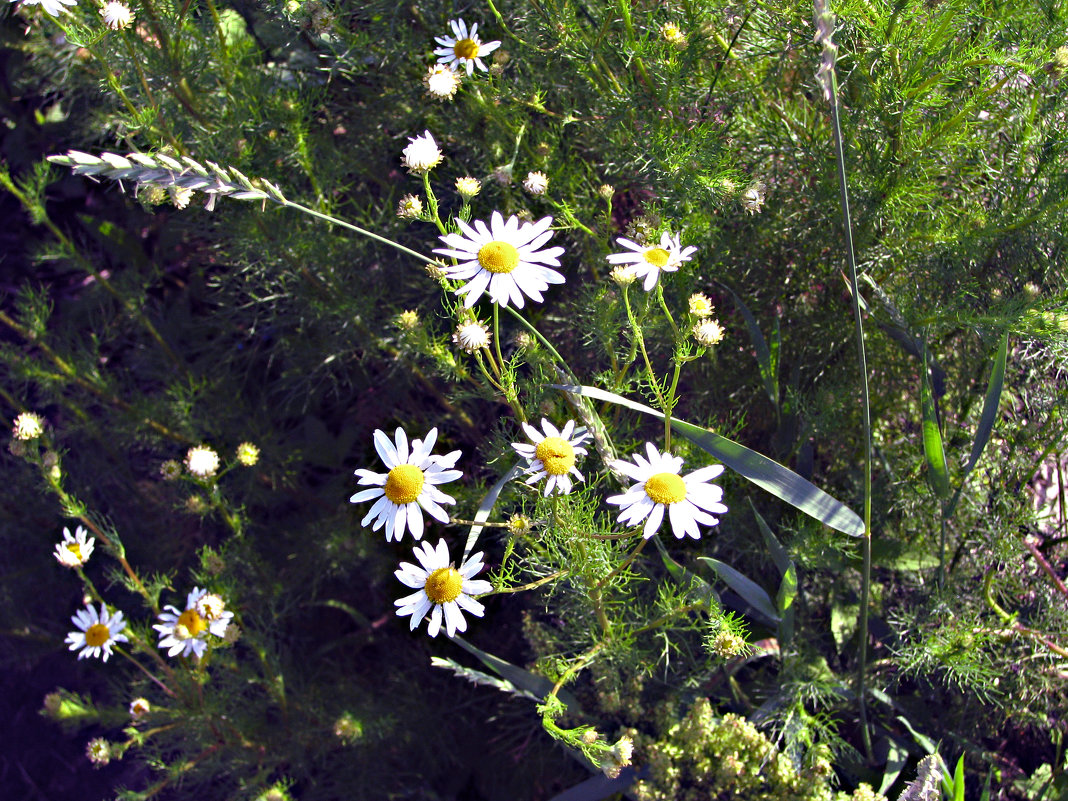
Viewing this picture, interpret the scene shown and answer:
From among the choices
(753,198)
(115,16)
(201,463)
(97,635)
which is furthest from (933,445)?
(97,635)

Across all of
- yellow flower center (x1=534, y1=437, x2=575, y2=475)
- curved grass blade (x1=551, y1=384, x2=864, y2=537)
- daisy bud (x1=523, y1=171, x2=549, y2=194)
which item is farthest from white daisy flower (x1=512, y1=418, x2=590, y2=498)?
daisy bud (x1=523, y1=171, x2=549, y2=194)

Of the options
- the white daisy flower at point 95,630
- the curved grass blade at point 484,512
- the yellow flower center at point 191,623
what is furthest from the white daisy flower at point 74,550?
the curved grass blade at point 484,512

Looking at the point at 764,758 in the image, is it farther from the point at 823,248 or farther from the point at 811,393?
the point at 823,248

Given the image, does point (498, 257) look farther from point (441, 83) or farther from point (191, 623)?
point (191, 623)

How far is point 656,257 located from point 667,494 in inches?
15.2

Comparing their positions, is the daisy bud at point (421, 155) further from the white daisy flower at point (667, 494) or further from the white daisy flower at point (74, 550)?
the white daisy flower at point (74, 550)

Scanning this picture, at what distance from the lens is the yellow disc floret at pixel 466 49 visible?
1718 millimetres

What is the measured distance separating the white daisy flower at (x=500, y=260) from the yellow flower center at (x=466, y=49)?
621 millimetres

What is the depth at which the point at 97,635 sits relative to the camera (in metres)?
1.88

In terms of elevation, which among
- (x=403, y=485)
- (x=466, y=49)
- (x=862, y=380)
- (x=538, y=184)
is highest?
(x=466, y=49)

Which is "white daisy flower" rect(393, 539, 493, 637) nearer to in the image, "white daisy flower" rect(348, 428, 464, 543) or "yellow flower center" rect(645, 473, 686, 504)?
"white daisy flower" rect(348, 428, 464, 543)

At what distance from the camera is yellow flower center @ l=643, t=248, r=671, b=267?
1301mm

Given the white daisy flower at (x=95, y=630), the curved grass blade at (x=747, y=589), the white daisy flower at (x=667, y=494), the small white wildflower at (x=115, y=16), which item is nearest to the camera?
the white daisy flower at (x=667, y=494)

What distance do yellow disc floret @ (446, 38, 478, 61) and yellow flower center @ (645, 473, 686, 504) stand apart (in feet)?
3.40
